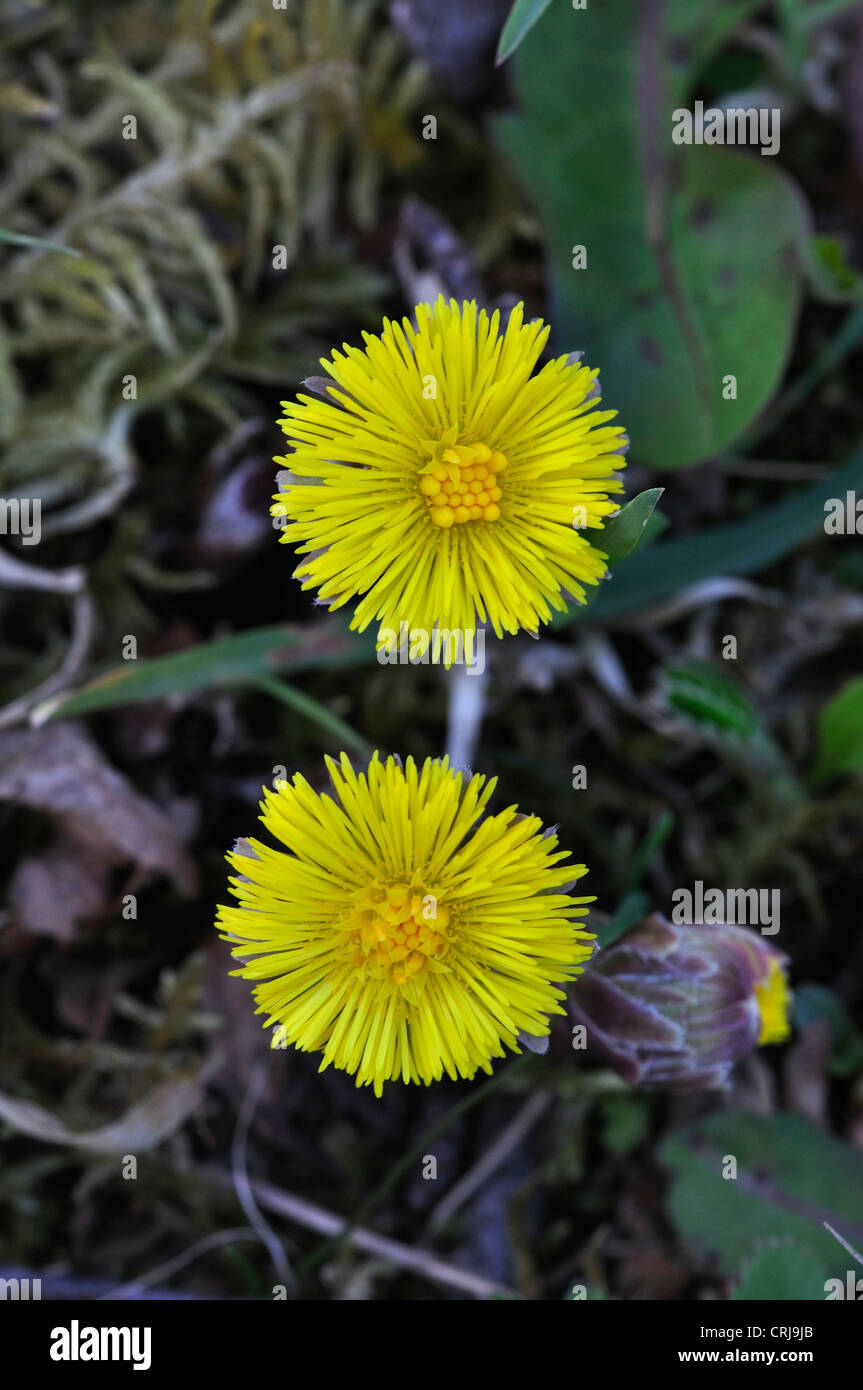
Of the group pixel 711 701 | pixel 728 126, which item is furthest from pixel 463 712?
pixel 728 126

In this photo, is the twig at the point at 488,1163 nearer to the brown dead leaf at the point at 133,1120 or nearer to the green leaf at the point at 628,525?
the brown dead leaf at the point at 133,1120

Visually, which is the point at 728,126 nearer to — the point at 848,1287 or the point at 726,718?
the point at 726,718

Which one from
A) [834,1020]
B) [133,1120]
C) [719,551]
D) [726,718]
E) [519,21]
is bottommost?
[133,1120]

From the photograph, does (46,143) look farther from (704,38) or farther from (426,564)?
(426,564)

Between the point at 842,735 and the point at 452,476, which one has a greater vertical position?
the point at 452,476

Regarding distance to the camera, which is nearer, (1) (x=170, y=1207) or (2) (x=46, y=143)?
(1) (x=170, y=1207)

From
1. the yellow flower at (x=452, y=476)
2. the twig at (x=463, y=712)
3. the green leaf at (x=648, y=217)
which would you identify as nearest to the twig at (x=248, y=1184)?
the twig at (x=463, y=712)

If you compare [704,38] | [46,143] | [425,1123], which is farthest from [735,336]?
[425,1123]
